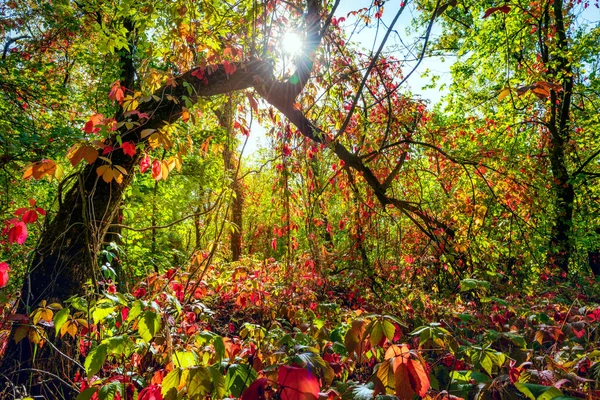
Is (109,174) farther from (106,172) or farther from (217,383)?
(217,383)

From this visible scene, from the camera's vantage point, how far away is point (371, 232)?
395 cm

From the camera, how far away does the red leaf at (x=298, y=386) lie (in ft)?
2.70

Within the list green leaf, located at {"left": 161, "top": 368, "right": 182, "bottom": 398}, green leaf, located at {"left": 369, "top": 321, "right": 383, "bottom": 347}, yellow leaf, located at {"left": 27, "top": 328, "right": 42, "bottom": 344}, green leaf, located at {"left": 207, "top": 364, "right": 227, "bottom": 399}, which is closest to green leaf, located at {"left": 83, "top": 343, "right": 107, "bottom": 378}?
green leaf, located at {"left": 161, "top": 368, "right": 182, "bottom": 398}

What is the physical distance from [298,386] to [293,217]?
8.53 ft

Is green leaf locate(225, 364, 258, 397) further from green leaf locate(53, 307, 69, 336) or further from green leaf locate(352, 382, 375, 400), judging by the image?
green leaf locate(53, 307, 69, 336)

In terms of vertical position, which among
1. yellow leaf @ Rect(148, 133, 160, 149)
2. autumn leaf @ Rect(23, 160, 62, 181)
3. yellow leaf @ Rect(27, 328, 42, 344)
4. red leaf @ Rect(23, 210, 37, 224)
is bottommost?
yellow leaf @ Rect(27, 328, 42, 344)

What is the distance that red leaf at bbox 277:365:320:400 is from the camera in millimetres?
823

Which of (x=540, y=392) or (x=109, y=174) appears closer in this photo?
(x=540, y=392)

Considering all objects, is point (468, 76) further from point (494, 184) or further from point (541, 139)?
point (494, 184)

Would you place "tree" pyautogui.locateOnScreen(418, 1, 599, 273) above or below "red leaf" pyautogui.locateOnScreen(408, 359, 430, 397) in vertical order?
above

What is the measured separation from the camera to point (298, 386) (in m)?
0.83

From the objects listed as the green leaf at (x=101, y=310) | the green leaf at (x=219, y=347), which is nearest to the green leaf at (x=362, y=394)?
the green leaf at (x=219, y=347)

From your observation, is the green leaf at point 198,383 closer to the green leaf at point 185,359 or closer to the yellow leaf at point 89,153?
the green leaf at point 185,359

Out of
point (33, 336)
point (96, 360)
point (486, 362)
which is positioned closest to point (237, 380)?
point (96, 360)
